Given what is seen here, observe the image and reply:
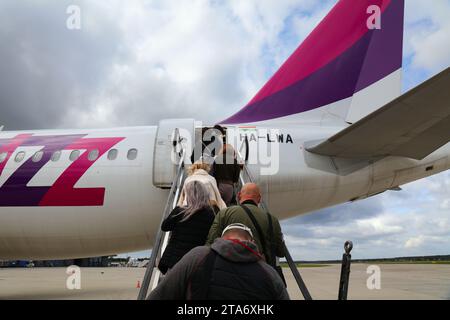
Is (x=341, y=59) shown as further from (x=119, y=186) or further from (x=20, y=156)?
(x=20, y=156)

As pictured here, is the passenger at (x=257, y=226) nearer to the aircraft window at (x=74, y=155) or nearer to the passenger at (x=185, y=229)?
the passenger at (x=185, y=229)

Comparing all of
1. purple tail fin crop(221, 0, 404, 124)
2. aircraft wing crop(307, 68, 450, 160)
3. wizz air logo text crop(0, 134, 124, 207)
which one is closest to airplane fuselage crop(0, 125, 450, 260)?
wizz air logo text crop(0, 134, 124, 207)

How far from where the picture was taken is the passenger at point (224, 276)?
2084 mm

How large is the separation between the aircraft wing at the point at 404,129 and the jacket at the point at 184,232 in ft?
Answer: 13.3

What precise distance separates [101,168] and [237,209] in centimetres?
595

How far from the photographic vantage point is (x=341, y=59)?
10.1 meters

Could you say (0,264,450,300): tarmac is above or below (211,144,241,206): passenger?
below

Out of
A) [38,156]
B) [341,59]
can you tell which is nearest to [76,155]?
[38,156]

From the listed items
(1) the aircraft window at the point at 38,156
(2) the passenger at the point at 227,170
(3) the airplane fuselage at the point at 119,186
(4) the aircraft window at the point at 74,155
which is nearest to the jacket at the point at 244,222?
(2) the passenger at the point at 227,170

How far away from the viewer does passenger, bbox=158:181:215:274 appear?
3680 millimetres

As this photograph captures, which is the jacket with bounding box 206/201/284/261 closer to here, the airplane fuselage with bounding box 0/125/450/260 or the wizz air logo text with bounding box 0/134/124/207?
the airplane fuselage with bounding box 0/125/450/260
